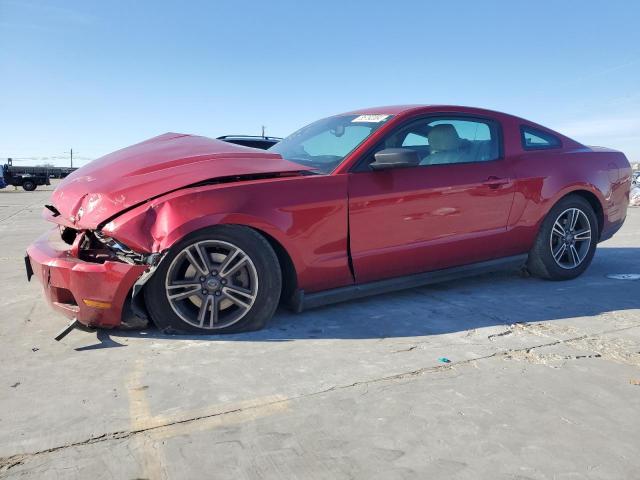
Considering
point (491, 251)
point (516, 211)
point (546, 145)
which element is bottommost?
point (491, 251)

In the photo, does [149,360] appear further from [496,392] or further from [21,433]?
[496,392]

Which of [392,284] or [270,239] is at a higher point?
[270,239]

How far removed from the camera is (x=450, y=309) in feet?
11.8

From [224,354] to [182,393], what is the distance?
47 cm

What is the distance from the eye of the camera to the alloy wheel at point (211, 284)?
298 cm

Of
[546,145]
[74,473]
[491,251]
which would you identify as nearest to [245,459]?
[74,473]

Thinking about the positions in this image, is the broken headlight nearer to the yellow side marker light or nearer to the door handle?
the yellow side marker light

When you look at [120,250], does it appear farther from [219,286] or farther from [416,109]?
[416,109]

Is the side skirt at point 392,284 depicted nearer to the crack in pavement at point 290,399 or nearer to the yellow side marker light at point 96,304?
the crack in pavement at point 290,399

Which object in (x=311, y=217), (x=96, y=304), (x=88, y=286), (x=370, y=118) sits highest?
(x=370, y=118)

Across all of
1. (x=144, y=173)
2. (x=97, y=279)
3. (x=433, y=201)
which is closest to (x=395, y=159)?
(x=433, y=201)

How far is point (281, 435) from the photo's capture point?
1964 mm

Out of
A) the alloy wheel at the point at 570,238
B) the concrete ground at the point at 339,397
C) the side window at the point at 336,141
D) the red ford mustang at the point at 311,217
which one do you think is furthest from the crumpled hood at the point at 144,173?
the alloy wheel at the point at 570,238

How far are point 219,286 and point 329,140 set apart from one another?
1502 mm
